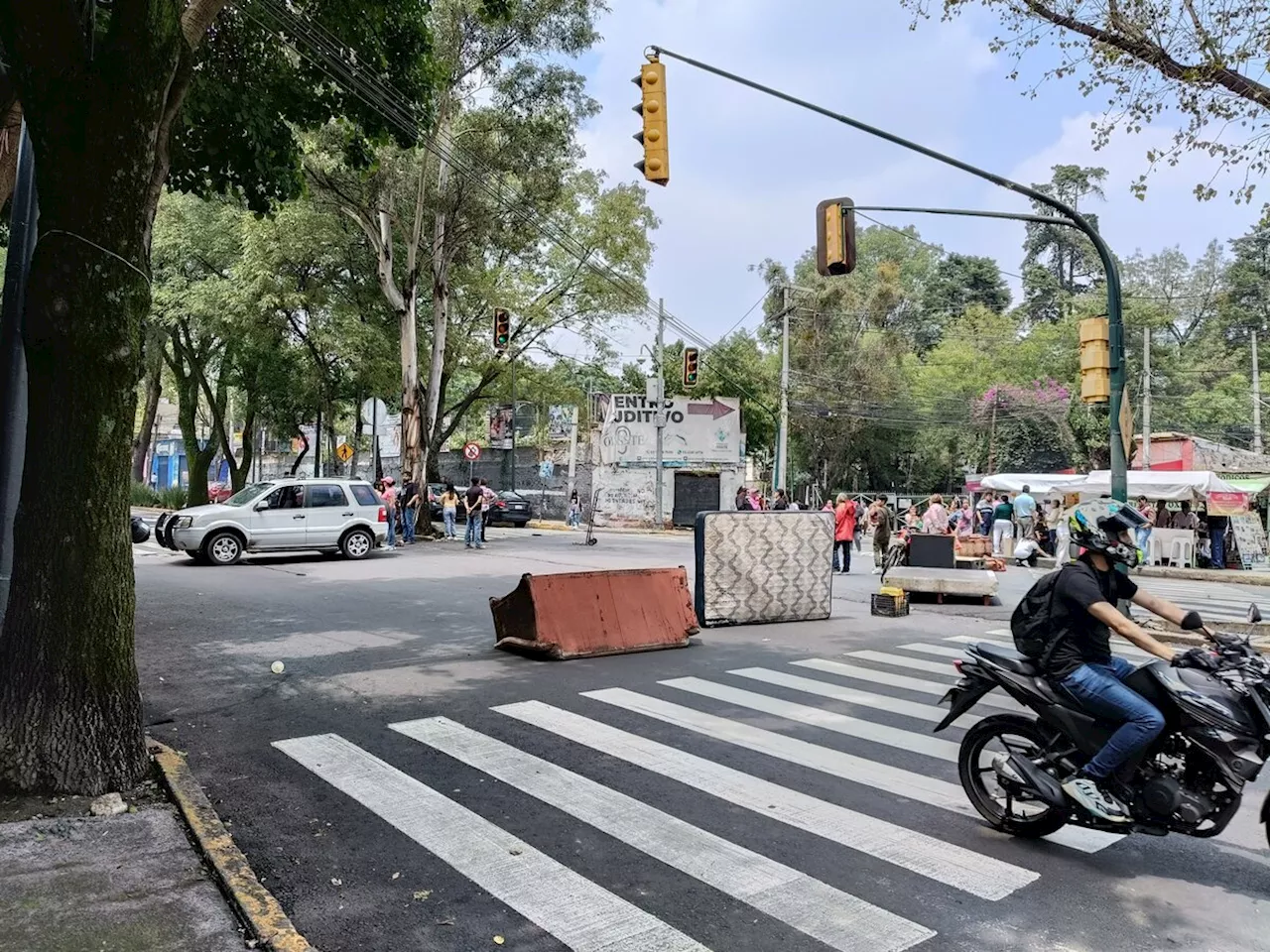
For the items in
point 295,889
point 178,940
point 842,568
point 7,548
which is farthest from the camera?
point 842,568

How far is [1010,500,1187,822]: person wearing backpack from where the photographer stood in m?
4.23

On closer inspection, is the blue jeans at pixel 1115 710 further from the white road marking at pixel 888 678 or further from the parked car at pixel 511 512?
the parked car at pixel 511 512

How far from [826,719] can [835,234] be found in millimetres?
7749

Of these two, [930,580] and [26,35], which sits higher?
[26,35]

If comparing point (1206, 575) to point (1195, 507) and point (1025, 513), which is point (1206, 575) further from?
point (1195, 507)

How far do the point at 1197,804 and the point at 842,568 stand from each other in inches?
596

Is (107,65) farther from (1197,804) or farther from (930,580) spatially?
(930,580)

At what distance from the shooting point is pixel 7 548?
7281 millimetres

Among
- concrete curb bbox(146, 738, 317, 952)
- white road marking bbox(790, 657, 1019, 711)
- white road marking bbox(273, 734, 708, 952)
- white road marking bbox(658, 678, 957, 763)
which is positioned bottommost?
white road marking bbox(790, 657, 1019, 711)

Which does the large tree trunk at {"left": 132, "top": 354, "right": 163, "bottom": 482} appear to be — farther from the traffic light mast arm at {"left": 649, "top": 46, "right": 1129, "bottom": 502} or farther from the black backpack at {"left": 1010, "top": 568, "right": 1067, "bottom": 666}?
the black backpack at {"left": 1010, "top": 568, "right": 1067, "bottom": 666}

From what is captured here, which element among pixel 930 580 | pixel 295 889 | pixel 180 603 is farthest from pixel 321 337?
pixel 295 889

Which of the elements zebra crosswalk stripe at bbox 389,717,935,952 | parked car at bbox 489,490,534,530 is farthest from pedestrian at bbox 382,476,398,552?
zebra crosswalk stripe at bbox 389,717,935,952

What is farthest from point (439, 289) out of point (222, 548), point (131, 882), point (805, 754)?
point (131, 882)

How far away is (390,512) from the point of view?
22.1 metres
